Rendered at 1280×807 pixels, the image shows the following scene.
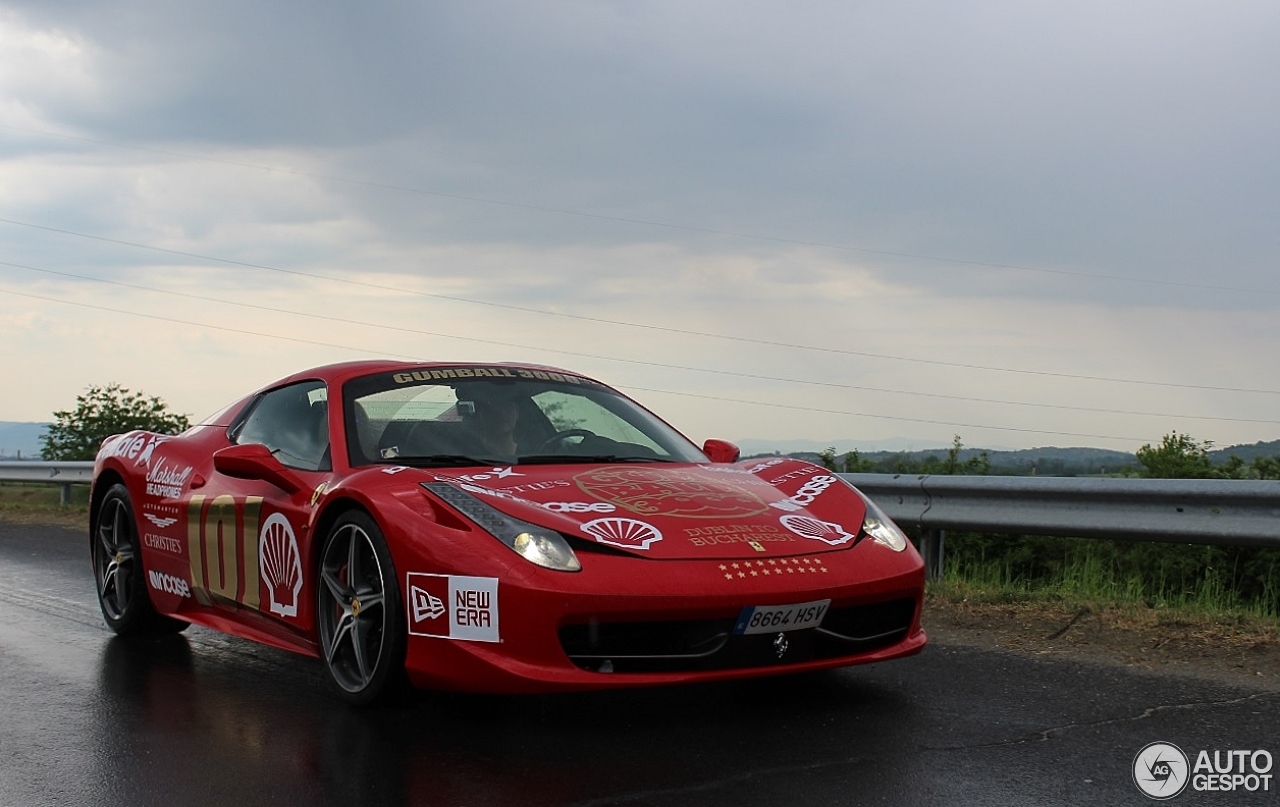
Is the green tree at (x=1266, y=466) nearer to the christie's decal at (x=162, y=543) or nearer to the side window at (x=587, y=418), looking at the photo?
the side window at (x=587, y=418)

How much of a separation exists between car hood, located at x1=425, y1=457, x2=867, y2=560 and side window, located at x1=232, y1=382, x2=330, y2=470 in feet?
2.69

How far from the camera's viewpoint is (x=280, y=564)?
510 centimetres

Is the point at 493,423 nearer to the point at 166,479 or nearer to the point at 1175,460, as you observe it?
the point at 166,479

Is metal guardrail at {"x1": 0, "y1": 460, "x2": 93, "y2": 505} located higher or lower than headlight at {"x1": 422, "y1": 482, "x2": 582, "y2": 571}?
lower

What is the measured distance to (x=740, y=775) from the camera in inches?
144

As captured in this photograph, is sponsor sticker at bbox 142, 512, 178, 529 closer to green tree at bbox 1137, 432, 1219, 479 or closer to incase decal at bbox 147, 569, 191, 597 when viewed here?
incase decal at bbox 147, 569, 191, 597

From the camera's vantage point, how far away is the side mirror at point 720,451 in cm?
581

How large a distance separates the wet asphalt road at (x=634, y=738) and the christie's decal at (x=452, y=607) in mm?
324

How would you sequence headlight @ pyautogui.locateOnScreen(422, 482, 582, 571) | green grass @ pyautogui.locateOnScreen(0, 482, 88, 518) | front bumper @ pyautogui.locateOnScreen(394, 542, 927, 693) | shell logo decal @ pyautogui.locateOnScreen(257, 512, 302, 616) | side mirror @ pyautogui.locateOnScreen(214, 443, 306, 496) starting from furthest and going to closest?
green grass @ pyautogui.locateOnScreen(0, 482, 88, 518) → side mirror @ pyautogui.locateOnScreen(214, 443, 306, 496) → shell logo decal @ pyautogui.locateOnScreen(257, 512, 302, 616) → headlight @ pyautogui.locateOnScreen(422, 482, 582, 571) → front bumper @ pyautogui.locateOnScreen(394, 542, 927, 693)

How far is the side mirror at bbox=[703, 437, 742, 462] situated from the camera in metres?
5.81

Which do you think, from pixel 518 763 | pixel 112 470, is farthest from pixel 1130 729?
pixel 112 470

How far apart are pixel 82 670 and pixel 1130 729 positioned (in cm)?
397

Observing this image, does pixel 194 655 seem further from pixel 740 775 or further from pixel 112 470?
pixel 740 775

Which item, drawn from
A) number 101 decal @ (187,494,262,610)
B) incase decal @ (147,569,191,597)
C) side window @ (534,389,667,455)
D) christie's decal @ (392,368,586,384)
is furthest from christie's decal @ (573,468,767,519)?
incase decal @ (147,569,191,597)
